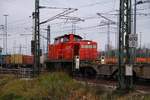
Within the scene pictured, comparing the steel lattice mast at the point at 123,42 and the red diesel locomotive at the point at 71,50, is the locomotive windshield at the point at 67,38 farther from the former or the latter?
the steel lattice mast at the point at 123,42

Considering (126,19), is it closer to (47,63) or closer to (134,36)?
(134,36)

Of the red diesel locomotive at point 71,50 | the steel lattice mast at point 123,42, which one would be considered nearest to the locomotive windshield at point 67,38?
the red diesel locomotive at point 71,50

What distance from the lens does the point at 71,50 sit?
39.3m

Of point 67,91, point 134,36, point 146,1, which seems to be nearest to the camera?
point 134,36

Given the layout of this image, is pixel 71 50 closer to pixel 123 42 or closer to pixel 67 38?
pixel 67 38

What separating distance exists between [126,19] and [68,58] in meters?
17.7

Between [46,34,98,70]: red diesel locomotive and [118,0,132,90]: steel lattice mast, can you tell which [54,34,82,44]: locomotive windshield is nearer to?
[46,34,98,70]: red diesel locomotive

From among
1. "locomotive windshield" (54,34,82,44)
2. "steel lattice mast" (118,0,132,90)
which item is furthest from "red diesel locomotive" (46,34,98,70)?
"steel lattice mast" (118,0,132,90)

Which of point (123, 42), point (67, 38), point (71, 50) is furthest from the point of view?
point (67, 38)

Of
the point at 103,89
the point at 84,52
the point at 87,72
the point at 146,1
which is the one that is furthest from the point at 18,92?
the point at 146,1

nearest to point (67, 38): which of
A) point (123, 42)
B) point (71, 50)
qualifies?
point (71, 50)

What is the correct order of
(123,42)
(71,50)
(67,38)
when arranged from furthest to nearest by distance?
(67,38), (71,50), (123,42)

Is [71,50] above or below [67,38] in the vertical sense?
below

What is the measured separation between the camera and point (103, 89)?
2227 centimetres
